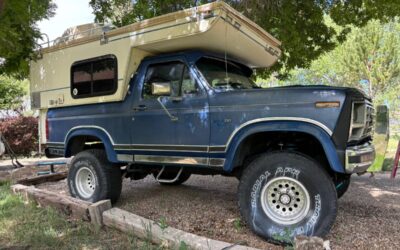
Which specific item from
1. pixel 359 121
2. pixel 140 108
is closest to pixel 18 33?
pixel 140 108

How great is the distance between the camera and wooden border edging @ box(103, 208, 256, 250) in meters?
3.77

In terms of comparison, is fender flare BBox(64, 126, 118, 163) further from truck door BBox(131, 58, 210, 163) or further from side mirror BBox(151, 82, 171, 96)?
side mirror BBox(151, 82, 171, 96)

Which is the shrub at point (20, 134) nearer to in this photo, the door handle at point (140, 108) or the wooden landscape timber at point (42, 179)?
the wooden landscape timber at point (42, 179)

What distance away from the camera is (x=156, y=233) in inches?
165

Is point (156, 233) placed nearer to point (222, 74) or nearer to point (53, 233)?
point (53, 233)

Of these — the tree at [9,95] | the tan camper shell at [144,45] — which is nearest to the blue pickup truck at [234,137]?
the tan camper shell at [144,45]

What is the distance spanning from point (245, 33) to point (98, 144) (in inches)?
117

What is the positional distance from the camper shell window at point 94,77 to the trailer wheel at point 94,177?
964mm

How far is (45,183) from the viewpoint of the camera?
7918 mm

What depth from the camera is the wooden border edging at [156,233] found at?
148 inches

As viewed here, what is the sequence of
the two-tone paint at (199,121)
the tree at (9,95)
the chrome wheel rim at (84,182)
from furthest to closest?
the tree at (9,95) < the chrome wheel rim at (84,182) < the two-tone paint at (199,121)

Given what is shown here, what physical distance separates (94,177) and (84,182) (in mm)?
413

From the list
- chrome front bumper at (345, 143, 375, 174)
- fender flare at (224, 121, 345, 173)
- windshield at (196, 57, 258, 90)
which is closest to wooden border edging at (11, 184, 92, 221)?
fender flare at (224, 121, 345, 173)

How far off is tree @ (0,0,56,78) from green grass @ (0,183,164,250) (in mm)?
3162
